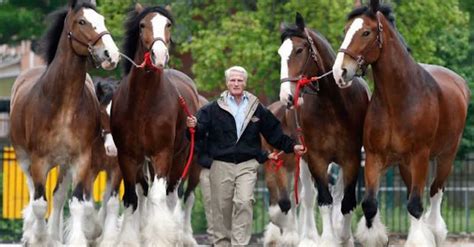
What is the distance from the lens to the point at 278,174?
20969mm

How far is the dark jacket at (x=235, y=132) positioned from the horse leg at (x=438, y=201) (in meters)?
2.98

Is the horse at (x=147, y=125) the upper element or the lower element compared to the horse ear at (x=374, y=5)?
lower

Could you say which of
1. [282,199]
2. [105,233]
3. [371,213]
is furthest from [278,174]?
[371,213]

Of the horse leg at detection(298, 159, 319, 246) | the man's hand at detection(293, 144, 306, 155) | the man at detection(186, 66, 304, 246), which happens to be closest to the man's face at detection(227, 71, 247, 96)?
the man at detection(186, 66, 304, 246)

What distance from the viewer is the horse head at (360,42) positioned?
642 inches

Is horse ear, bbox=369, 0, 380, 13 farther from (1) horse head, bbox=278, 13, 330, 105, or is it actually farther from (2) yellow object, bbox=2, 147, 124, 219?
(2) yellow object, bbox=2, 147, 124, 219

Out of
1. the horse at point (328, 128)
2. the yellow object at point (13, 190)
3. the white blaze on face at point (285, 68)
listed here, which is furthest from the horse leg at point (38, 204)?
the yellow object at point (13, 190)

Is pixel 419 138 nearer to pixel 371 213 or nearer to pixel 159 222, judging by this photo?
pixel 371 213

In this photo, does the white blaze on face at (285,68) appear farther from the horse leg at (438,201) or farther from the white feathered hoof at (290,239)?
the white feathered hoof at (290,239)

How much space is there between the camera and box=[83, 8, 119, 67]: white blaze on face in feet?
55.3

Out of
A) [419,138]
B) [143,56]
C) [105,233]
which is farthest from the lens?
[105,233]

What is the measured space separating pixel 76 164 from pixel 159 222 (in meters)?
1.24

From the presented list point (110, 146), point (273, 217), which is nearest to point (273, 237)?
point (273, 217)

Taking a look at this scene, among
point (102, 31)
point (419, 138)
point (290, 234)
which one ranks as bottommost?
point (290, 234)
